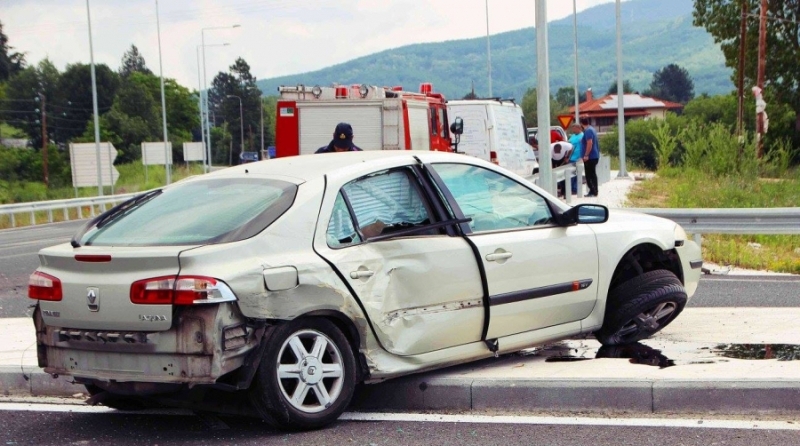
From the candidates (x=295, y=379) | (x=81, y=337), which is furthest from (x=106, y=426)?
(x=295, y=379)

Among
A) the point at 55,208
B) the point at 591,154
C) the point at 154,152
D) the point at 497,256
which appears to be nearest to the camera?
the point at 497,256

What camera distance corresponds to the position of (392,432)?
237 inches

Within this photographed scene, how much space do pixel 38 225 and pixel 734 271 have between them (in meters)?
27.3

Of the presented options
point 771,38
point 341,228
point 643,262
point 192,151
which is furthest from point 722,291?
point 192,151

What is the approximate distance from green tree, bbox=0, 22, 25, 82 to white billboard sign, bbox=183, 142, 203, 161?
41883mm

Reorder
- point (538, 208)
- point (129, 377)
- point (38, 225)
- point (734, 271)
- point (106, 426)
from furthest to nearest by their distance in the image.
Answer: point (38, 225), point (734, 271), point (538, 208), point (106, 426), point (129, 377)

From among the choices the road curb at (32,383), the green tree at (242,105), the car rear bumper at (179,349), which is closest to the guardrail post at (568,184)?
the road curb at (32,383)

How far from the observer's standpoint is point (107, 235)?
6.42 meters

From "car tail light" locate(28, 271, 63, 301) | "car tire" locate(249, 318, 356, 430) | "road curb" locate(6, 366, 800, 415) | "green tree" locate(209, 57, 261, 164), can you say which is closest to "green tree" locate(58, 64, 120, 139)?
"green tree" locate(209, 57, 261, 164)

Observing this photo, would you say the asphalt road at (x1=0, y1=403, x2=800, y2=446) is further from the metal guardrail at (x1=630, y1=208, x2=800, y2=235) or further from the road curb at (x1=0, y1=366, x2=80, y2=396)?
the metal guardrail at (x1=630, y1=208, x2=800, y2=235)

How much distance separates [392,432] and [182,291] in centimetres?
130

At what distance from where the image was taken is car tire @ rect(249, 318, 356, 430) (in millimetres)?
5867

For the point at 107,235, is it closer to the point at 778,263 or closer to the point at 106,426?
the point at 106,426

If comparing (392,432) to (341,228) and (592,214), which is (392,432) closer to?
(341,228)
